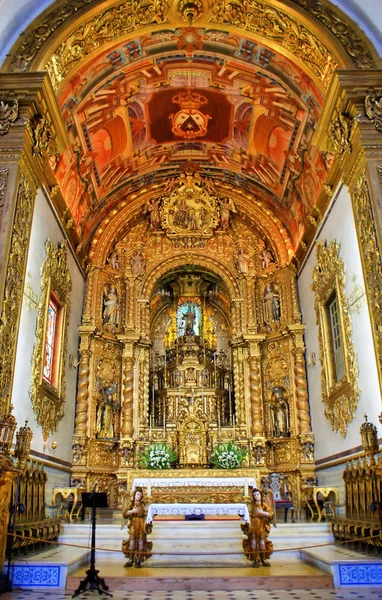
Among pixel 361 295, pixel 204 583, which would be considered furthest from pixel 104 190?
pixel 204 583

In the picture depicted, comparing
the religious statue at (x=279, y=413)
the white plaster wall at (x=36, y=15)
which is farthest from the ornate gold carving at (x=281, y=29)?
the religious statue at (x=279, y=413)

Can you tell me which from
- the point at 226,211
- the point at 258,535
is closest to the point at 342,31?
the point at 226,211

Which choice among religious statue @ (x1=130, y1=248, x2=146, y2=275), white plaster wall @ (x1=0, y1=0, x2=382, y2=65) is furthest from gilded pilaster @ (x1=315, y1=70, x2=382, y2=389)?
religious statue @ (x1=130, y1=248, x2=146, y2=275)

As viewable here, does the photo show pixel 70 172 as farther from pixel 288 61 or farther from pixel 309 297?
pixel 309 297

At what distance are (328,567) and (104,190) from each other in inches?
488

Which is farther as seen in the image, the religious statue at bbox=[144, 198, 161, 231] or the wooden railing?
the religious statue at bbox=[144, 198, 161, 231]

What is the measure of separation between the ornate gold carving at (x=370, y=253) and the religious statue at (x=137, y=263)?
835 centimetres

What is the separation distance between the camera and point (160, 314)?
18453 mm

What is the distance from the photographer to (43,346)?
10789 mm

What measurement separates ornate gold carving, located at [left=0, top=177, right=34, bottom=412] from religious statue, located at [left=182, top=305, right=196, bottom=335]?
26.9 feet

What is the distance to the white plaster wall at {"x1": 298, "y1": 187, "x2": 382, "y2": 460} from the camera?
9.41 meters

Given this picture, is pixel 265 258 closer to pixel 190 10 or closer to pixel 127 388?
pixel 127 388

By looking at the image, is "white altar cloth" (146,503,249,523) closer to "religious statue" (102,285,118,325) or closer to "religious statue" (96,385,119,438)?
"religious statue" (96,385,119,438)

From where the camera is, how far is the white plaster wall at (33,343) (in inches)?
373
